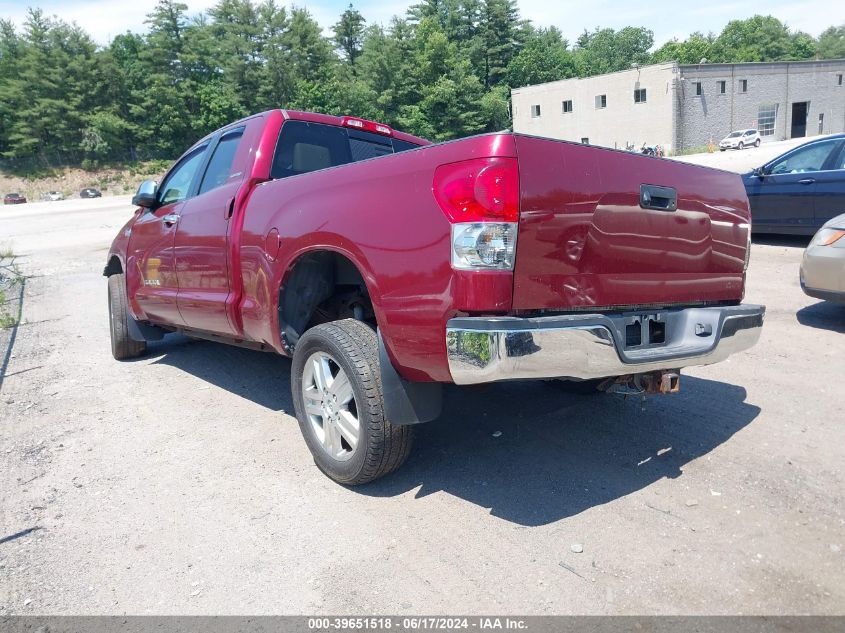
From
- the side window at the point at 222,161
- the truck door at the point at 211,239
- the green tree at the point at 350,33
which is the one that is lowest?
the truck door at the point at 211,239

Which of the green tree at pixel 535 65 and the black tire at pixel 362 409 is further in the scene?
the green tree at pixel 535 65

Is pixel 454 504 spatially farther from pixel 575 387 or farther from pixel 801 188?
pixel 801 188

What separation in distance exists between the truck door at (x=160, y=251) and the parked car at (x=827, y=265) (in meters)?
5.47

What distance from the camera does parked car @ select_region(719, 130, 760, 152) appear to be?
152 feet

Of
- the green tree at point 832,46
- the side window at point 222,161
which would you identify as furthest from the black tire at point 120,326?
the green tree at point 832,46

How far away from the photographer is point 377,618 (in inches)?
91.1

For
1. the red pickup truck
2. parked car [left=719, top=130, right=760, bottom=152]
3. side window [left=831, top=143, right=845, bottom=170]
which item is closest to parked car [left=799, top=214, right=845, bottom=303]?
the red pickup truck

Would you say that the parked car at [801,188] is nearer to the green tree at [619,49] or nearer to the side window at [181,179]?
the side window at [181,179]

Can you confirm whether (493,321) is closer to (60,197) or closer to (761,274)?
(761,274)

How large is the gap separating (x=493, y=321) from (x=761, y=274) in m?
7.06

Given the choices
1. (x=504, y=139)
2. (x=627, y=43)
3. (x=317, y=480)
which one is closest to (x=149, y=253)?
(x=317, y=480)

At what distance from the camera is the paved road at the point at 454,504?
2457mm

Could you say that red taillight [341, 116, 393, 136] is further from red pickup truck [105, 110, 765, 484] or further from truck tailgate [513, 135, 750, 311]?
truck tailgate [513, 135, 750, 311]

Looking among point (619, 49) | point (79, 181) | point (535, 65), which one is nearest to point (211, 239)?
point (79, 181)
